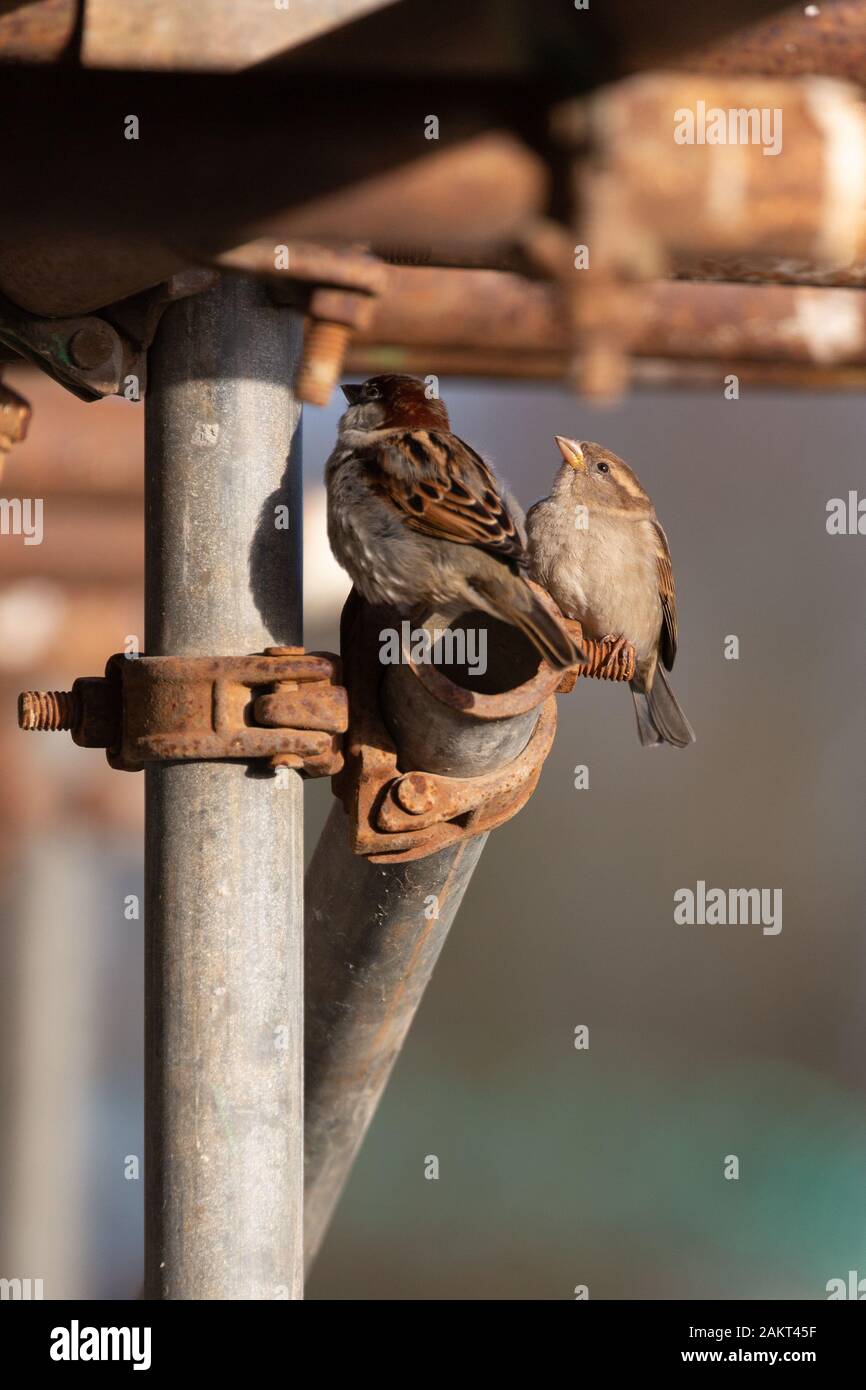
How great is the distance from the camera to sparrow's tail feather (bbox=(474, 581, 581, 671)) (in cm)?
231

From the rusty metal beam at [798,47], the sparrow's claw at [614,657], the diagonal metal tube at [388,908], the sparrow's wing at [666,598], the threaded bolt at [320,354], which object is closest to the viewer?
the rusty metal beam at [798,47]

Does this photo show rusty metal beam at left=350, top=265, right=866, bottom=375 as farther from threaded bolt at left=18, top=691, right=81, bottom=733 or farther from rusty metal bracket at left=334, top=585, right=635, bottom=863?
threaded bolt at left=18, top=691, right=81, bottom=733

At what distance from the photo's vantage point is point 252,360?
7.61 ft

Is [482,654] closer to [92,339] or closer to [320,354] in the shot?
[320,354]

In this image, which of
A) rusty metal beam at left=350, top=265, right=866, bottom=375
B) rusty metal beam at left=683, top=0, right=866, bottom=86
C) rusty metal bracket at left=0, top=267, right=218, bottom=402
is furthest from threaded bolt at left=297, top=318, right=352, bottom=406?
rusty metal beam at left=350, top=265, right=866, bottom=375

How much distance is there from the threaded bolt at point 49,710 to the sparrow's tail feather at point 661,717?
1.96 m

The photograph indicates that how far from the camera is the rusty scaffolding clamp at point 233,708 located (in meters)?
2.20

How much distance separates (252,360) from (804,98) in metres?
1.04

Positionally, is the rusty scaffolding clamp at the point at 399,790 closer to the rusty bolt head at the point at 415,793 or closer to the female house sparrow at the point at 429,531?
the rusty bolt head at the point at 415,793

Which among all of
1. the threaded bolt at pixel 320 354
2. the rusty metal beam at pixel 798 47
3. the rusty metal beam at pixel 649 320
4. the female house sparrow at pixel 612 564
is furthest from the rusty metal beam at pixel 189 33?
the female house sparrow at pixel 612 564

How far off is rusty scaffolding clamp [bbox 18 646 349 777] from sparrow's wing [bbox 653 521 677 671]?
1772 mm

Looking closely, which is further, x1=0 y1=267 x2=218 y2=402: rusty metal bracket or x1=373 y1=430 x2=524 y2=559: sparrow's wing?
x1=373 y1=430 x2=524 y2=559: sparrow's wing

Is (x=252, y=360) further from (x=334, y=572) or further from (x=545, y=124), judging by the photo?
(x=334, y=572)

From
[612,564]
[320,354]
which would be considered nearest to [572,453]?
[612,564]
